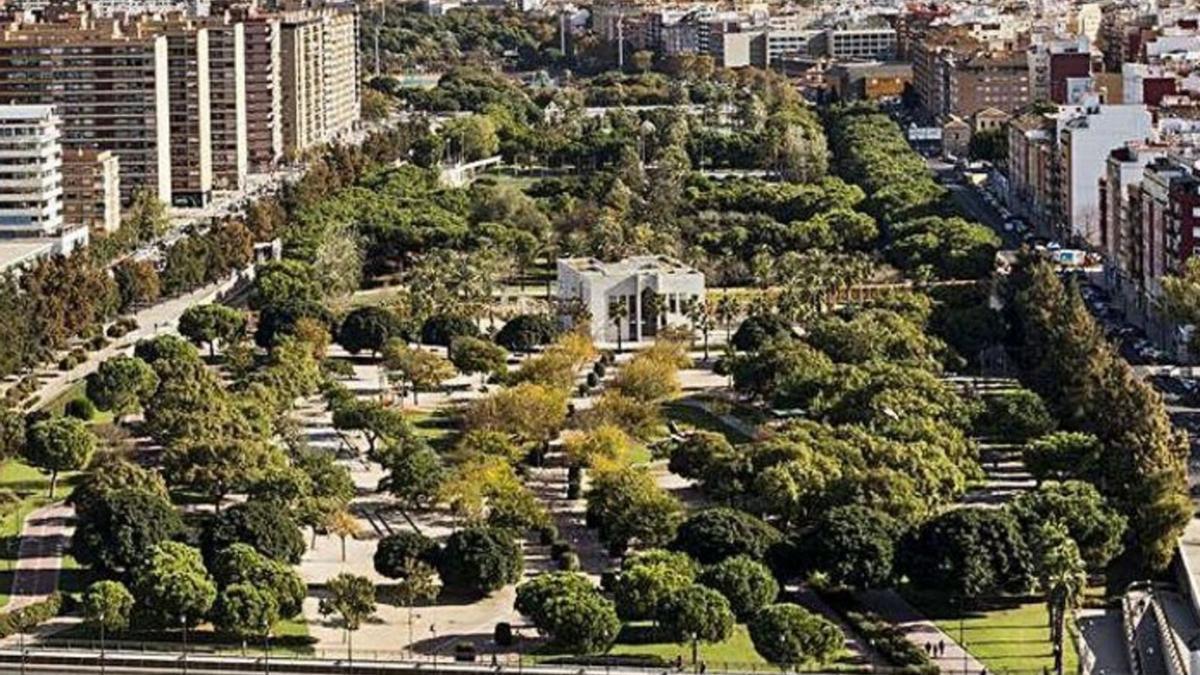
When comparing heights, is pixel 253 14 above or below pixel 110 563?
above

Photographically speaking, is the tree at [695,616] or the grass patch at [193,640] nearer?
the tree at [695,616]

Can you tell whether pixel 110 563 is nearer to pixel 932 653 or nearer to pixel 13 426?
pixel 13 426

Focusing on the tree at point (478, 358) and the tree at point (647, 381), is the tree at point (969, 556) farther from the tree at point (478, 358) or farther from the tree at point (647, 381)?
the tree at point (478, 358)

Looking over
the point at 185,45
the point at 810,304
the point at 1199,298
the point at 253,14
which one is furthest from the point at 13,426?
the point at 253,14

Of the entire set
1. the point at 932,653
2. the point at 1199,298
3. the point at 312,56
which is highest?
the point at 312,56

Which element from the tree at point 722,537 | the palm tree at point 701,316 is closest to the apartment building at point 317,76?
the palm tree at point 701,316

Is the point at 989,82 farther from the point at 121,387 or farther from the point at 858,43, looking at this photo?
the point at 121,387
